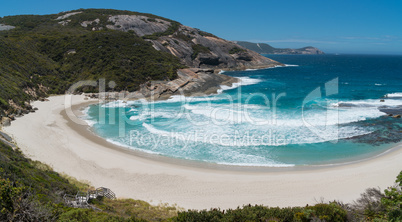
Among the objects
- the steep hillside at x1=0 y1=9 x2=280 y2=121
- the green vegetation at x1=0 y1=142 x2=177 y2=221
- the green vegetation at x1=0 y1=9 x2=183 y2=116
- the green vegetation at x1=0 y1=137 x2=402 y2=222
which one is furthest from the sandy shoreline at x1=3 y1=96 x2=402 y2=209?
the green vegetation at x1=0 y1=9 x2=183 y2=116

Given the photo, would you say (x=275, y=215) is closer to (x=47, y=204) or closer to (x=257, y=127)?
(x=47, y=204)

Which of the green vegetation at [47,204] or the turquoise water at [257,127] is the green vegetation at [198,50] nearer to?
the turquoise water at [257,127]

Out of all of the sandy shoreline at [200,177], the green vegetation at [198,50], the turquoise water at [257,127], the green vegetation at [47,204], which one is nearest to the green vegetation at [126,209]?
the green vegetation at [47,204]

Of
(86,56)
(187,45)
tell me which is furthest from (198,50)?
(86,56)

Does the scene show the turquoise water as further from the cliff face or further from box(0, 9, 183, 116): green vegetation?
the cliff face

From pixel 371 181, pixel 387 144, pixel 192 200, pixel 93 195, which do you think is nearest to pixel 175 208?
pixel 192 200
